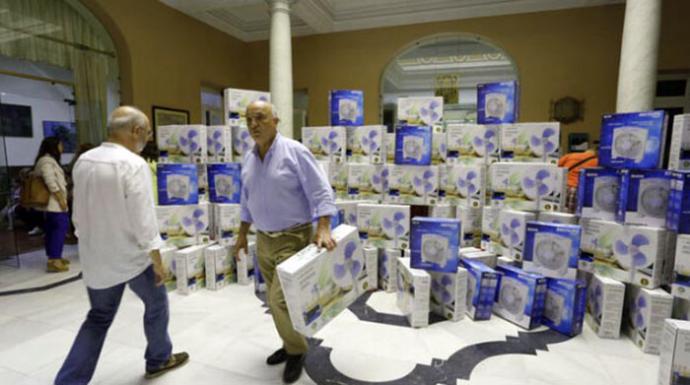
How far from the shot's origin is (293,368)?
2.12 meters

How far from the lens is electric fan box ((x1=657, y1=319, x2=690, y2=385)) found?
1.84 metres

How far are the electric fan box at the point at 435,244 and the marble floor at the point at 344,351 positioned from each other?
0.45m

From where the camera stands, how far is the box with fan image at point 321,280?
167cm

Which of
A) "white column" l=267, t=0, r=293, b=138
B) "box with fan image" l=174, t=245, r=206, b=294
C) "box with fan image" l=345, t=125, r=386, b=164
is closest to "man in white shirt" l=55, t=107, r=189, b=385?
"box with fan image" l=174, t=245, r=206, b=294

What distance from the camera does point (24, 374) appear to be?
2.20m

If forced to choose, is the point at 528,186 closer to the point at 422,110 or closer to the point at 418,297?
the point at 422,110

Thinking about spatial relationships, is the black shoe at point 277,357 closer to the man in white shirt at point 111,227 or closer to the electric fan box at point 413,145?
the man in white shirt at point 111,227

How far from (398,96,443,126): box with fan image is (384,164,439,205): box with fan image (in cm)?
48

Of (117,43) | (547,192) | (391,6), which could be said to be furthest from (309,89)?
(547,192)

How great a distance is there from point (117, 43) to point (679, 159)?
6.44 metres

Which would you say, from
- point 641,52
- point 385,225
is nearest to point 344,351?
point 385,225

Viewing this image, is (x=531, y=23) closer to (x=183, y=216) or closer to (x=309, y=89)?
(x=309, y=89)

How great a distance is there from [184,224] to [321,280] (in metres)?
2.29

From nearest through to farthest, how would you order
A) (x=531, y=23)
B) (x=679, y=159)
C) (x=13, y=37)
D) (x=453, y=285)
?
1. (x=679, y=159)
2. (x=453, y=285)
3. (x=13, y=37)
4. (x=531, y=23)
